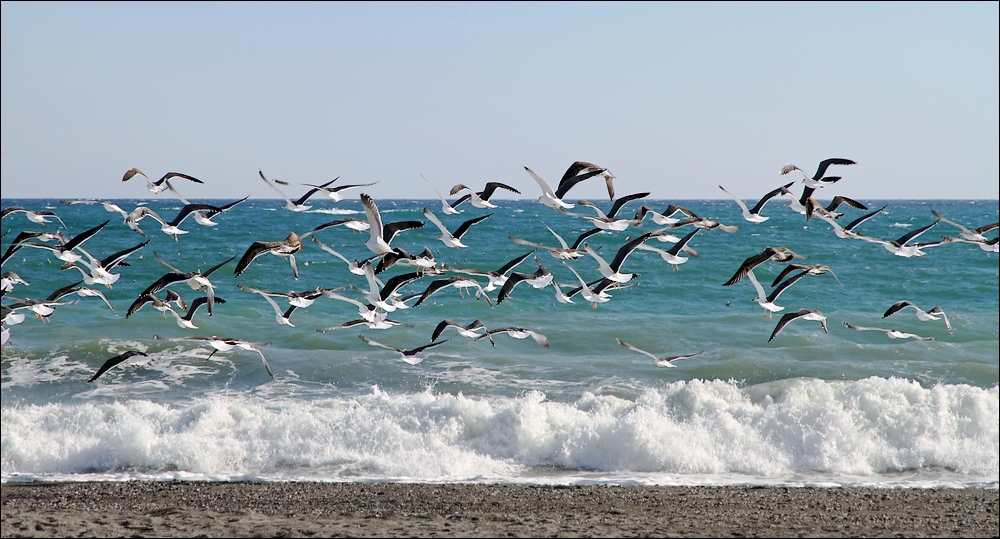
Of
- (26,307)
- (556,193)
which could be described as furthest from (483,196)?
(26,307)

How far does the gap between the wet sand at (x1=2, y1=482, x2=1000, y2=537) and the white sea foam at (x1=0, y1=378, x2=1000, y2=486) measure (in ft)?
2.80

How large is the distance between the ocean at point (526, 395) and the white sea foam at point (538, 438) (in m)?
0.04

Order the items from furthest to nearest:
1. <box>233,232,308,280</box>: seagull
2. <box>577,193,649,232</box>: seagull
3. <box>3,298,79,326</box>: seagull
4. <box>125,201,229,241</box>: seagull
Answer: <box>125,201,229,241</box>: seagull < <box>577,193,649,232</box>: seagull < <box>3,298,79,326</box>: seagull < <box>233,232,308,280</box>: seagull

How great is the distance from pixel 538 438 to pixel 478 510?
137 inches

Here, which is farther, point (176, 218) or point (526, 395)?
point (526, 395)

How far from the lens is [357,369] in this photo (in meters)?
18.2

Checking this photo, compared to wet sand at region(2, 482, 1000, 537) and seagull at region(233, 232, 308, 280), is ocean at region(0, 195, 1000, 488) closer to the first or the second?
wet sand at region(2, 482, 1000, 537)

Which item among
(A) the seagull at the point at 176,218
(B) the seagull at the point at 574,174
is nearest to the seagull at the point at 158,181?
(A) the seagull at the point at 176,218

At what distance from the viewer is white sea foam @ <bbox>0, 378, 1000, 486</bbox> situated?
43.4 feet

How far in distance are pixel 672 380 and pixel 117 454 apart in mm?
11120

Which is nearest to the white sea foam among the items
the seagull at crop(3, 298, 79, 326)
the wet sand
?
the wet sand

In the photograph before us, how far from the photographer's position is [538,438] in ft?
46.4

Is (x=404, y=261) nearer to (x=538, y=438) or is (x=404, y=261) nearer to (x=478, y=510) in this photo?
(x=478, y=510)

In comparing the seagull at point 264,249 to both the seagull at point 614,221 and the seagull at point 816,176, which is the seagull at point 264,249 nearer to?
the seagull at point 614,221
